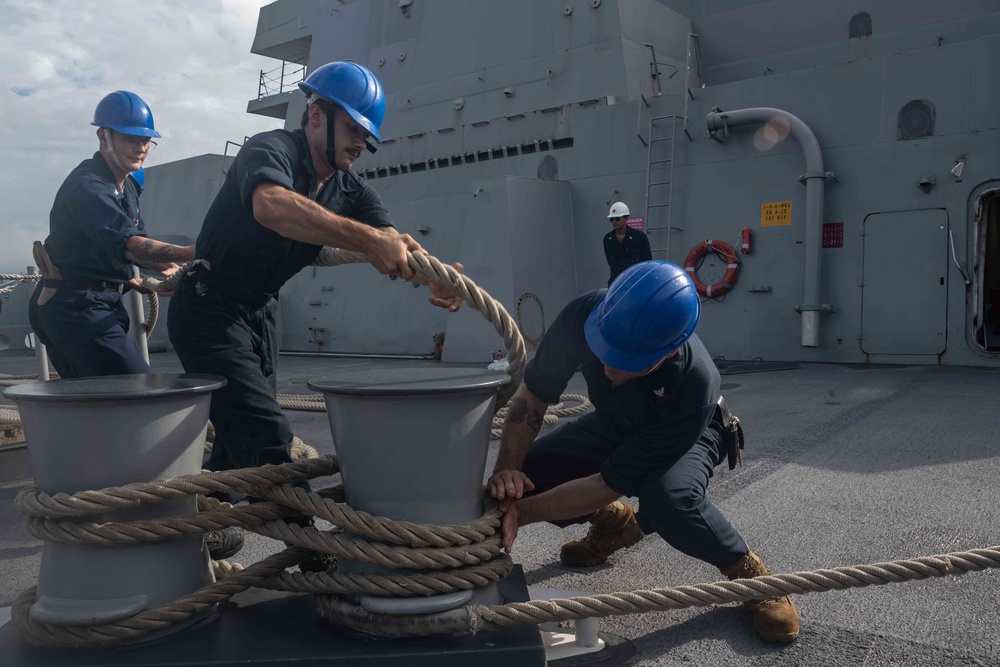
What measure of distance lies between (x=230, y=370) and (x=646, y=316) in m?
1.13

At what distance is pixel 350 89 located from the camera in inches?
71.1

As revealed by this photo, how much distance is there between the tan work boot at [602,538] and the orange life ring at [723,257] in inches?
222

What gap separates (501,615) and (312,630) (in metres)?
0.40

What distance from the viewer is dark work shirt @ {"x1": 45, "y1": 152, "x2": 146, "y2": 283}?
2459mm

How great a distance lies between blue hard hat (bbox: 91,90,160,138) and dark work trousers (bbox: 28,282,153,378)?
58 centimetres

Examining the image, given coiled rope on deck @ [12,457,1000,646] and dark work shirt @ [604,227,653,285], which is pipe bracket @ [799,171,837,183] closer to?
dark work shirt @ [604,227,653,285]

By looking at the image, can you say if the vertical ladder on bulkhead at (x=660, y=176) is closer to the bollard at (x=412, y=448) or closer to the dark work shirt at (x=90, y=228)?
the dark work shirt at (x=90, y=228)

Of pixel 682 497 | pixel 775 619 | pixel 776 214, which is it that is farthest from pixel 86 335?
pixel 776 214

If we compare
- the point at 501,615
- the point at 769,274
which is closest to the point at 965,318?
the point at 769,274

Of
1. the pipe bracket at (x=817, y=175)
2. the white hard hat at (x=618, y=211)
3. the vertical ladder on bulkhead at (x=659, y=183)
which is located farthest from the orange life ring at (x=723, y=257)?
the white hard hat at (x=618, y=211)

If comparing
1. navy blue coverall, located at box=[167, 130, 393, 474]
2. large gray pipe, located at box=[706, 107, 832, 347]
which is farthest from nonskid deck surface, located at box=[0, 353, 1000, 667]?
large gray pipe, located at box=[706, 107, 832, 347]

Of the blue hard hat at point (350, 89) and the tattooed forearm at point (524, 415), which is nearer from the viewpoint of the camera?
the blue hard hat at point (350, 89)

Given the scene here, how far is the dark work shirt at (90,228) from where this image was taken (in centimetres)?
246

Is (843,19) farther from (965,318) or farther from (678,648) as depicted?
(678,648)
